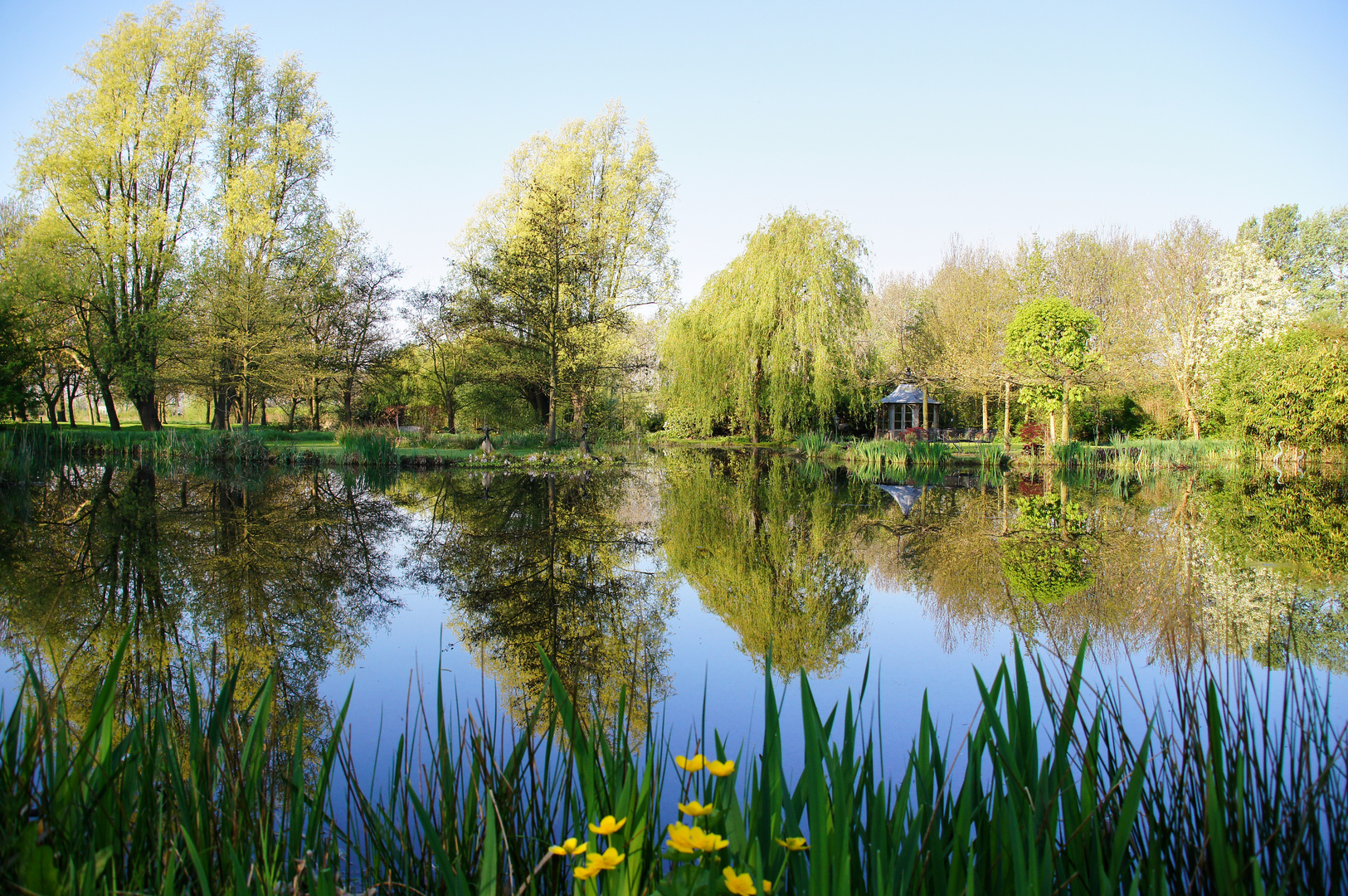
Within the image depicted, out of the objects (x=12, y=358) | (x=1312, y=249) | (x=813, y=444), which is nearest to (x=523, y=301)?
(x=813, y=444)

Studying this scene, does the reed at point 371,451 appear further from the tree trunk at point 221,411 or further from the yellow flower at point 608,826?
the yellow flower at point 608,826

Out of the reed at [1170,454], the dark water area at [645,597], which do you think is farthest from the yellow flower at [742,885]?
the reed at [1170,454]

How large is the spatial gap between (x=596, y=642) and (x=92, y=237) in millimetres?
21837

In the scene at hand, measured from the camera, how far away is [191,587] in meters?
4.10

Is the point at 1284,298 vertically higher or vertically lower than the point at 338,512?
higher

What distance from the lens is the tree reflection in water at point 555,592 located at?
291 centimetres

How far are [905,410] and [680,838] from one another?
33.8 meters

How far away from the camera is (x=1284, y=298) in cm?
2133

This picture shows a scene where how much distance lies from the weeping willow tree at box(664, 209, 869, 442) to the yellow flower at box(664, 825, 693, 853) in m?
18.4

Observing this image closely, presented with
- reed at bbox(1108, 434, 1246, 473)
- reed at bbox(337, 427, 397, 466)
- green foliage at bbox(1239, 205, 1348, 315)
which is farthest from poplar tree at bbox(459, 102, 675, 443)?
green foliage at bbox(1239, 205, 1348, 315)

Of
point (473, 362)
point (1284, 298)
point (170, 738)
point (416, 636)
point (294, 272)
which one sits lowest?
point (416, 636)

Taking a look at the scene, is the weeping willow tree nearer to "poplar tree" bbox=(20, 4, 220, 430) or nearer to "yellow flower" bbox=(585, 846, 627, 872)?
"poplar tree" bbox=(20, 4, 220, 430)

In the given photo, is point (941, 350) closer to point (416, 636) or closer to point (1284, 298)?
point (1284, 298)

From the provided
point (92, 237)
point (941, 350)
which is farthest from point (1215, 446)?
point (92, 237)
